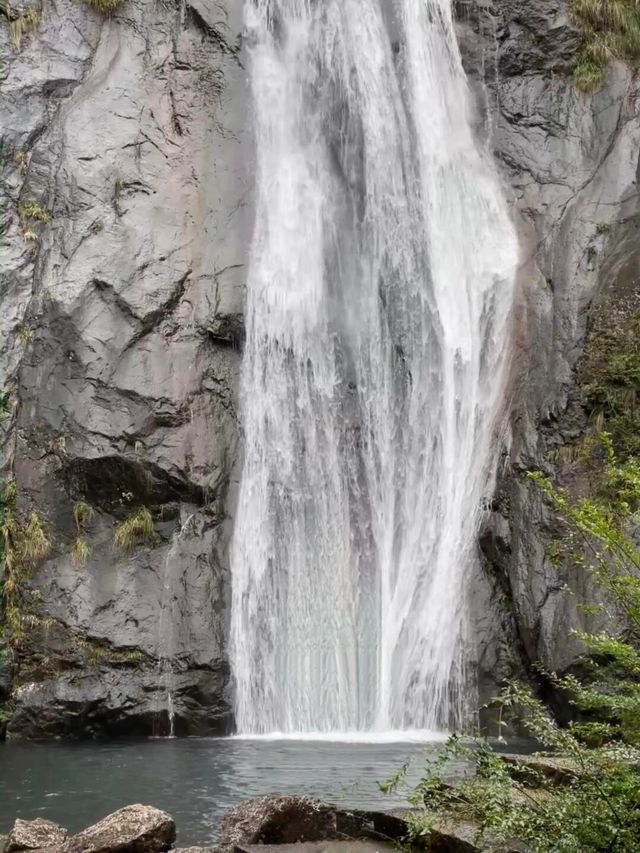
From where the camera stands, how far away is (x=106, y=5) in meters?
17.6

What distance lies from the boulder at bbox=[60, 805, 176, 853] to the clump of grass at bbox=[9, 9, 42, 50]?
585 inches

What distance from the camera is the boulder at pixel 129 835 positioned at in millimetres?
5891

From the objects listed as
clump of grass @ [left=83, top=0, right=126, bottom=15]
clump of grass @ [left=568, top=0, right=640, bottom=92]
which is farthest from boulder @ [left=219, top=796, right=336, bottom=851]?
clump of grass @ [left=83, top=0, right=126, bottom=15]

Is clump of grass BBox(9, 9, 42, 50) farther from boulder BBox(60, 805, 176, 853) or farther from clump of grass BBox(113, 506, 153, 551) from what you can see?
boulder BBox(60, 805, 176, 853)

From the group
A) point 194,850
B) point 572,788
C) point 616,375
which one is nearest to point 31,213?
point 616,375

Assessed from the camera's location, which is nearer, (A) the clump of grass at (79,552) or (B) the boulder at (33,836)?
(B) the boulder at (33,836)

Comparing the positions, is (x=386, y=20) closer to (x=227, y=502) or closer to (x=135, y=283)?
(x=135, y=283)

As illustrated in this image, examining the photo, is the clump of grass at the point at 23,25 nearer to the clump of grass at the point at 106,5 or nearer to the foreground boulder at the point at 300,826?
the clump of grass at the point at 106,5

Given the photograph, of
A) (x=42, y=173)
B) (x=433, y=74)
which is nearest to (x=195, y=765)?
(x=42, y=173)

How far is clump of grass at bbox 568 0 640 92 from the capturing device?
670 inches

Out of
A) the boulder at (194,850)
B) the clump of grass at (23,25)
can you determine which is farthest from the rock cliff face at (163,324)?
the boulder at (194,850)

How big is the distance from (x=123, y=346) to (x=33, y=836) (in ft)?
29.7

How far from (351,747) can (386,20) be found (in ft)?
43.5

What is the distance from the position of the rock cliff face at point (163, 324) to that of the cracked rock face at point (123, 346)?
0.03 m
